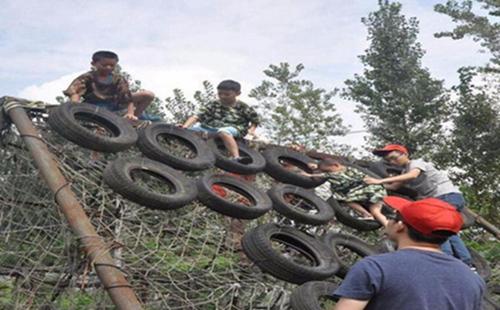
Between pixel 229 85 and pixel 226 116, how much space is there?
15.6 inches

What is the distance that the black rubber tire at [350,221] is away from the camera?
696 centimetres

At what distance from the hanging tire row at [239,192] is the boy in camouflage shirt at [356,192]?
5.3 inches

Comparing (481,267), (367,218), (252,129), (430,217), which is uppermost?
(252,129)

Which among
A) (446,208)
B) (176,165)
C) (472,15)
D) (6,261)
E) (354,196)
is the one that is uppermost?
(472,15)

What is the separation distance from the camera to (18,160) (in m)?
6.27

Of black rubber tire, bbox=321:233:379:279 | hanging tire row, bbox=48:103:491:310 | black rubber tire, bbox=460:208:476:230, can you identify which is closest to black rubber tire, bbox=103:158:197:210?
hanging tire row, bbox=48:103:491:310

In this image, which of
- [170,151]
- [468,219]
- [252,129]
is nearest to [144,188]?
[170,151]

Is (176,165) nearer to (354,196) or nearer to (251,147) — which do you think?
(251,147)

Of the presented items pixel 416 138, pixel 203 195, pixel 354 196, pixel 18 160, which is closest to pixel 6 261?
pixel 18 160

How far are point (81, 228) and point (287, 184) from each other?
3.13 metres

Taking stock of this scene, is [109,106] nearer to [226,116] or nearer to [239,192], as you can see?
[226,116]

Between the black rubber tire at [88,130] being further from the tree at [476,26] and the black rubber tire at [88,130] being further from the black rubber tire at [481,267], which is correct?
the tree at [476,26]

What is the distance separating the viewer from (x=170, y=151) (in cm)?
685

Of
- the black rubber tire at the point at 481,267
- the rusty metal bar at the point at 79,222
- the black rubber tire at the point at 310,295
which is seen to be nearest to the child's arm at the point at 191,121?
the rusty metal bar at the point at 79,222
